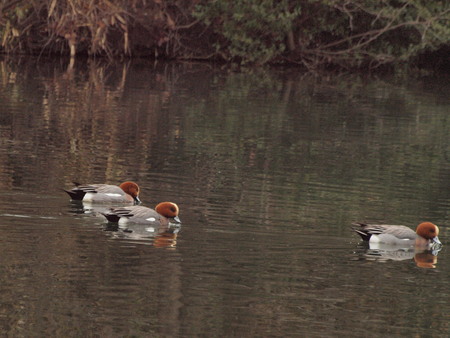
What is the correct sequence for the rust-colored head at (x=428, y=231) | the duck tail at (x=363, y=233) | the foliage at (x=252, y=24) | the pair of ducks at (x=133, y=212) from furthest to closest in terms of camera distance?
the foliage at (x=252, y=24)
the pair of ducks at (x=133, y=212)
the rust-colored head at (x=428, y=231)
the duck tail at (x=363, y=233)

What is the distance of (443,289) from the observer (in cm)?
1081

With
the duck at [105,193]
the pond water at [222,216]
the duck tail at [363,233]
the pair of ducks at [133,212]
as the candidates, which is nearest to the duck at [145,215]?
the pair of ducks at [133,212]

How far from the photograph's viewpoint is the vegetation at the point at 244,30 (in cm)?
3903

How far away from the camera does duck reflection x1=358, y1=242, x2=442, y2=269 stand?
1216cm

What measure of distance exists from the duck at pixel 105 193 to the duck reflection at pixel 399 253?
119 inches

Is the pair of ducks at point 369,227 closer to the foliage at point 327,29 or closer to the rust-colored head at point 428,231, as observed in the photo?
the rust-colored head at point 428,231

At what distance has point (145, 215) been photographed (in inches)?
508

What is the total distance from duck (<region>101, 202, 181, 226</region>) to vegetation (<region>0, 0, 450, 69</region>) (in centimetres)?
2558

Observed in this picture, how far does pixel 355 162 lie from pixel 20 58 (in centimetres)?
2315

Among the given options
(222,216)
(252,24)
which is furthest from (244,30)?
(222,216)

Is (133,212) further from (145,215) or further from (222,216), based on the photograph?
(222,216)

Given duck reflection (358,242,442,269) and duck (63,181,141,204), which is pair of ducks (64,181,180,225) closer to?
duck (63,181,141,204)

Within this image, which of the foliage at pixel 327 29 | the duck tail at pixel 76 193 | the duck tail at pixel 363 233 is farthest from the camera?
the foliage at pixel 327 29

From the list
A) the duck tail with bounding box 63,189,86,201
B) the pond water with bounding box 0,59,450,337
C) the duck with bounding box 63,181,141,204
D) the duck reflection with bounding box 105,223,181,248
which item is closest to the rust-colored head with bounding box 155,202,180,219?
the duck reflection with bounding box 105,223,181,248
